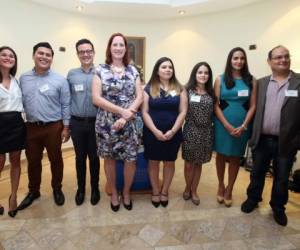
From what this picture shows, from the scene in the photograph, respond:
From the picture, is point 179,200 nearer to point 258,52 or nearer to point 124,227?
point 124,227

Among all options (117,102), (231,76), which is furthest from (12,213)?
(231,76)

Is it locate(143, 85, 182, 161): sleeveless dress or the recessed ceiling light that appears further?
the recessed ceiling light

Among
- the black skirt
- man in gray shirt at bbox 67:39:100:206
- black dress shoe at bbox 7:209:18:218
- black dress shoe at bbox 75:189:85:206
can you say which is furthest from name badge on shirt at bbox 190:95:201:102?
black dress shoe at bbox 7:209:18:218

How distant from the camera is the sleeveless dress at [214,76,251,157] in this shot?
2512 millimetres

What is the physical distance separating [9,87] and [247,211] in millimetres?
2550

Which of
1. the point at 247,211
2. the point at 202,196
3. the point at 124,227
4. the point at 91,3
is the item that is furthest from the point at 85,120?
the point at 91,3

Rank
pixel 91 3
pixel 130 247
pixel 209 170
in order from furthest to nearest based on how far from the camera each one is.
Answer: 1. pixel 91 3
2. pixel 209 170
3. pixel 130 247

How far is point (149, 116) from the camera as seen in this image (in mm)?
2471

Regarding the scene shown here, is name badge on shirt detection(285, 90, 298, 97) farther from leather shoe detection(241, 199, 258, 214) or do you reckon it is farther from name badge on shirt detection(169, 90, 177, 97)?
leather shoe detection(241, 199, 258, 214)

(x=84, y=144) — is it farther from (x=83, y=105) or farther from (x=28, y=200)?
(x=28, y=200)

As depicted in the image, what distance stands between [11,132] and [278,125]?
2.39 m

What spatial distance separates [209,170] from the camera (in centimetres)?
395

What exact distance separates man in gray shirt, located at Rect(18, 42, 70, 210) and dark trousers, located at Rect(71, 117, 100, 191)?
123mm

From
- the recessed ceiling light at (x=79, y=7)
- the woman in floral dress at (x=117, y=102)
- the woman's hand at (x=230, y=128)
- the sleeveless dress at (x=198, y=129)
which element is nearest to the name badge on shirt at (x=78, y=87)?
the woman in floral dress at (x=117, y=102)
